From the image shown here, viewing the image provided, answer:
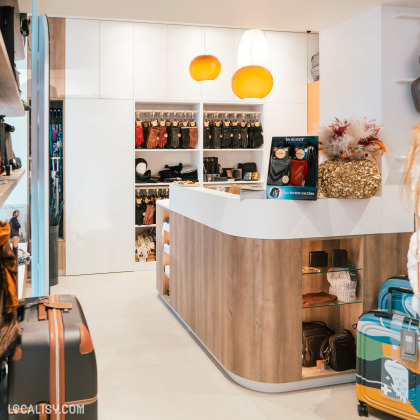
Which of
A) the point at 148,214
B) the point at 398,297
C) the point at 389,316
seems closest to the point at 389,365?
the point at 389,316

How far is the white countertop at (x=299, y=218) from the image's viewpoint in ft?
10.7

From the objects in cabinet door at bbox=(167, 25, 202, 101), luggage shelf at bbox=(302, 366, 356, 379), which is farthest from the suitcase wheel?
cabinet door at bbox=(167, 25, 202, 101)

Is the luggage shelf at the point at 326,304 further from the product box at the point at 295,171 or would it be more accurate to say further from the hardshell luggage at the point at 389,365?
the product box at the point at 295,171

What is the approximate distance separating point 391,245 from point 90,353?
251 cm

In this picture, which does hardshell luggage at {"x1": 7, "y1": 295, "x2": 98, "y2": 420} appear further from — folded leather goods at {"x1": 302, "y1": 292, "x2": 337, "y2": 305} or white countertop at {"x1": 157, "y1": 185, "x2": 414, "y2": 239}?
folded leather goods at {"x1": 302, "y1": 292, "x2": 337, "y2": 305}

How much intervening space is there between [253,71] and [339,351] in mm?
2342

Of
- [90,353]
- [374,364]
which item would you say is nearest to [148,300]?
[374,364]

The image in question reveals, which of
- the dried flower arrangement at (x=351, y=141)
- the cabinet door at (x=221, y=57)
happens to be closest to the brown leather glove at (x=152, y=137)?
the cabinet door at (x=221, y=57)

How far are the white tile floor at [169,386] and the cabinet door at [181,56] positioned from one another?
3.28 meters

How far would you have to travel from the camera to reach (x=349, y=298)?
11.6 ft

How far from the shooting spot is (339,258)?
351cm

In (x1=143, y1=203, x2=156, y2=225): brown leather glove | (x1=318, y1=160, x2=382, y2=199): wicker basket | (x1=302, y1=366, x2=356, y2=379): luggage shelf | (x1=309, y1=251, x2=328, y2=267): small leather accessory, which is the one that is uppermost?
(x1=318, y1=160, x2=382, y2=199): wicker basket

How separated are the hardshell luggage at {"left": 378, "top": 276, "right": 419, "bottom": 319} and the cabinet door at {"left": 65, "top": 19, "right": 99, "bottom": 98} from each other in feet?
15.6

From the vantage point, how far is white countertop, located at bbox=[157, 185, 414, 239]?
3.26 meters
